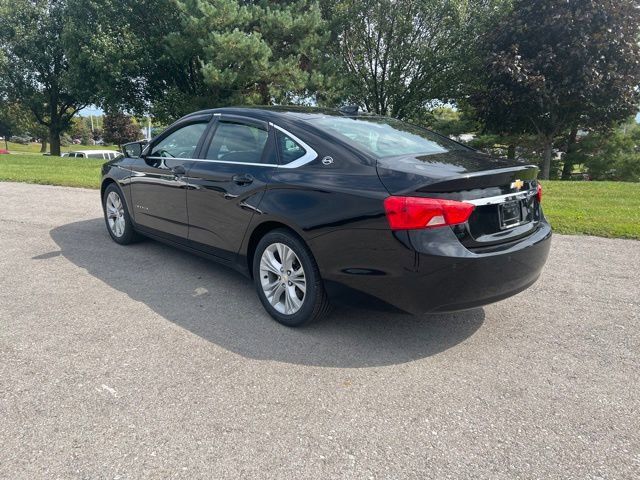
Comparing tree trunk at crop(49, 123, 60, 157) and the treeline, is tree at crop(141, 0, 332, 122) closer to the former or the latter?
the treeline

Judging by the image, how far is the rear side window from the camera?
3517mm

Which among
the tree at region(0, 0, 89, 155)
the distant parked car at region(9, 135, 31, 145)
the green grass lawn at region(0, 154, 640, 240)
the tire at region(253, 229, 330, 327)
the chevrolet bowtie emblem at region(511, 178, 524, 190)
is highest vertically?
the tree at region(0, 0, 89, 155)

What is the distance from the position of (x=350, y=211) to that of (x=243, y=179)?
3.67 ft

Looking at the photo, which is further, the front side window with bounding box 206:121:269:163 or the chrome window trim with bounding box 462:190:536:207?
the front side window with bounding box 206:121:269:163

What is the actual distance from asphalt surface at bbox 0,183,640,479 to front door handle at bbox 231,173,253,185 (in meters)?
1.00

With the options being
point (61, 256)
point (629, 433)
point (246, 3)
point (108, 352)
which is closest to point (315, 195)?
point (108, 352)

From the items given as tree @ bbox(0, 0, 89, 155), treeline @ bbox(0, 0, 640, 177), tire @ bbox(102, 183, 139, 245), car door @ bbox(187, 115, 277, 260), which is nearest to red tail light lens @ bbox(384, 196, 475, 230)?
car door @ bbox(187, 115, 277, 260)

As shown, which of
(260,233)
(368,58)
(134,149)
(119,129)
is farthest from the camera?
(119,129)

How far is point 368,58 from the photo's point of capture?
24406mm

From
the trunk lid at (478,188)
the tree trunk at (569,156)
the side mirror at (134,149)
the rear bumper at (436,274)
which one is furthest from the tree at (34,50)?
the rear bumper at (436,274)

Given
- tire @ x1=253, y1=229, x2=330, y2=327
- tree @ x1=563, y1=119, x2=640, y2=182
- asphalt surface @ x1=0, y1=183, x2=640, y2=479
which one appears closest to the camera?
asphalt surface @ x1=0, y1=183, x2=640, y2=479

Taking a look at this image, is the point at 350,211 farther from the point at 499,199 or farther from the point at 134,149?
the point at 134,149

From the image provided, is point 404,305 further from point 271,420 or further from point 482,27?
point 482,27

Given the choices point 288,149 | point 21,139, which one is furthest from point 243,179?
point 21,139
